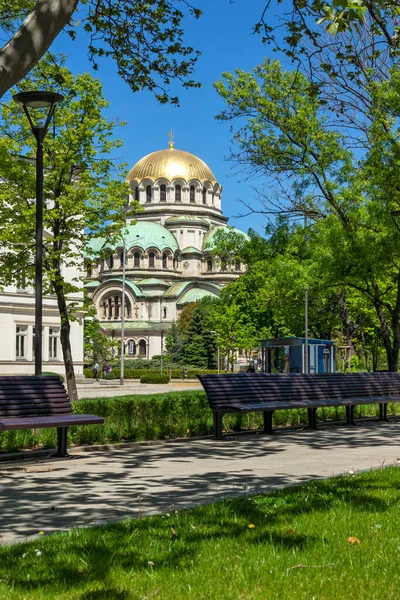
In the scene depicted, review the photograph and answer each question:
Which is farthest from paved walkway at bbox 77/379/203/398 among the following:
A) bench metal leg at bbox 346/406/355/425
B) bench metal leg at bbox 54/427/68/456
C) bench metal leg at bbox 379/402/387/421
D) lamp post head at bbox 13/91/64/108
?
bench metal leg at bbox 54/427/68/456

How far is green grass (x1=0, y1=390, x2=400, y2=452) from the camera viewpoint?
1175 cm

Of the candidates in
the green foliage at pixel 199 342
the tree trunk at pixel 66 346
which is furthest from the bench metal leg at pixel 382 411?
the green foliage at pixel 199 342

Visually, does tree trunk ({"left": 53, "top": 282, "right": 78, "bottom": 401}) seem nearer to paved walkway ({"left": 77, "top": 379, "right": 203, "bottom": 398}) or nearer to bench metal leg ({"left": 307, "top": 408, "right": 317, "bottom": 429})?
bench metal leg ({"left": 307, "top": 408, "right": 317, "bottom": 429})

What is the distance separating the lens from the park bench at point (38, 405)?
10375mm

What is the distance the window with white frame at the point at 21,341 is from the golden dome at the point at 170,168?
240 feet

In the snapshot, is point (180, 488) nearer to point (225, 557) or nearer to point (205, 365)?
point (225, 557)

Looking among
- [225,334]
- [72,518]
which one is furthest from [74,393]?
[225,334]

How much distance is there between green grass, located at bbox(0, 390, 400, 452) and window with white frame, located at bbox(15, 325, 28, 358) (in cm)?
3648

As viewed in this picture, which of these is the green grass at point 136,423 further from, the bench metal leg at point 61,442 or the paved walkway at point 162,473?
the bench metal leg at point 61,442

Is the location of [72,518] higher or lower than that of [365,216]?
lower

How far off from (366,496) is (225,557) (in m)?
2.44

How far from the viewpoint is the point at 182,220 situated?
12050 centimetres

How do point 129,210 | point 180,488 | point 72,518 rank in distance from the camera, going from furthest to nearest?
point 129,210, point 180,488, point 72,518

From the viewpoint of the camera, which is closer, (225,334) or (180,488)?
(180,488)
